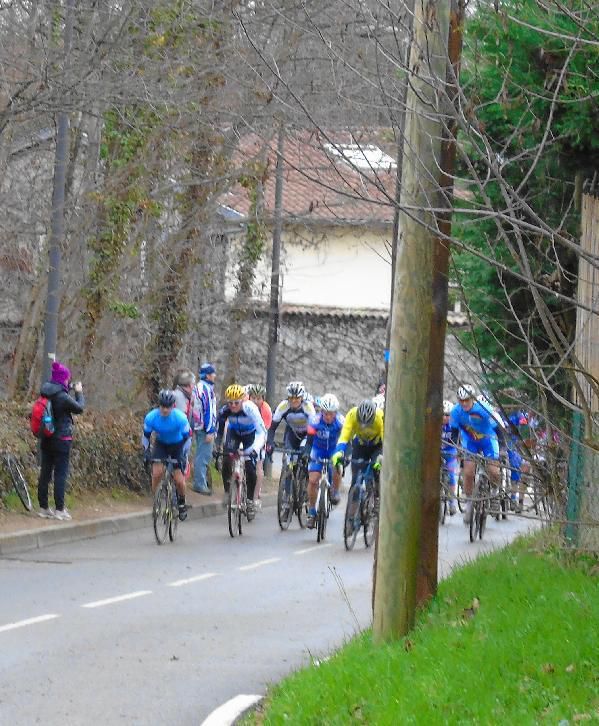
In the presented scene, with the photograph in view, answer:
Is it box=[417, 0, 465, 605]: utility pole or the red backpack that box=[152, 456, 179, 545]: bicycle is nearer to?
the red backpack

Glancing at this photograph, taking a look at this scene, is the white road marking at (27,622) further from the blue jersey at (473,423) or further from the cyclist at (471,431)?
the blue jersey at (473,423)

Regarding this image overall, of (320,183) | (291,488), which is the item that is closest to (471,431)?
(291,488)

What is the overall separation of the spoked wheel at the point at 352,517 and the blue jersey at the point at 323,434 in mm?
1384

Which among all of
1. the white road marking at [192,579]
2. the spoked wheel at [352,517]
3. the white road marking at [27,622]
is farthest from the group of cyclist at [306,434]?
the white road marking at [27,622]

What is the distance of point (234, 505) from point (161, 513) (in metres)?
1.50

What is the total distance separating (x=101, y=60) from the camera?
16406 mm

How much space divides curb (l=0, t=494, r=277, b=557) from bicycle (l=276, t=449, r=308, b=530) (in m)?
1.91

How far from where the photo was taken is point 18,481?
18141 mm

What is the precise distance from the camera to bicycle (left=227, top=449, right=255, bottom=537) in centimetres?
1844

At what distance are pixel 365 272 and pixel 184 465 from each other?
27198 millimetres

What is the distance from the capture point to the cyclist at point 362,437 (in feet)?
55.9

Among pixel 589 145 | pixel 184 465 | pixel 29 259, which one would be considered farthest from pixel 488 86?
pixel 29 259

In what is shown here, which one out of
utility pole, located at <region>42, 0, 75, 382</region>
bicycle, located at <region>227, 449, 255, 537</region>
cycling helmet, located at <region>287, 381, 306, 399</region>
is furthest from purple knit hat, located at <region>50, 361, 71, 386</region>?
cycling helmet, located at <region>287, 381, 306, 399</region>

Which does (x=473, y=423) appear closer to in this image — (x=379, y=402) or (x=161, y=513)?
(x=379, y=402)
